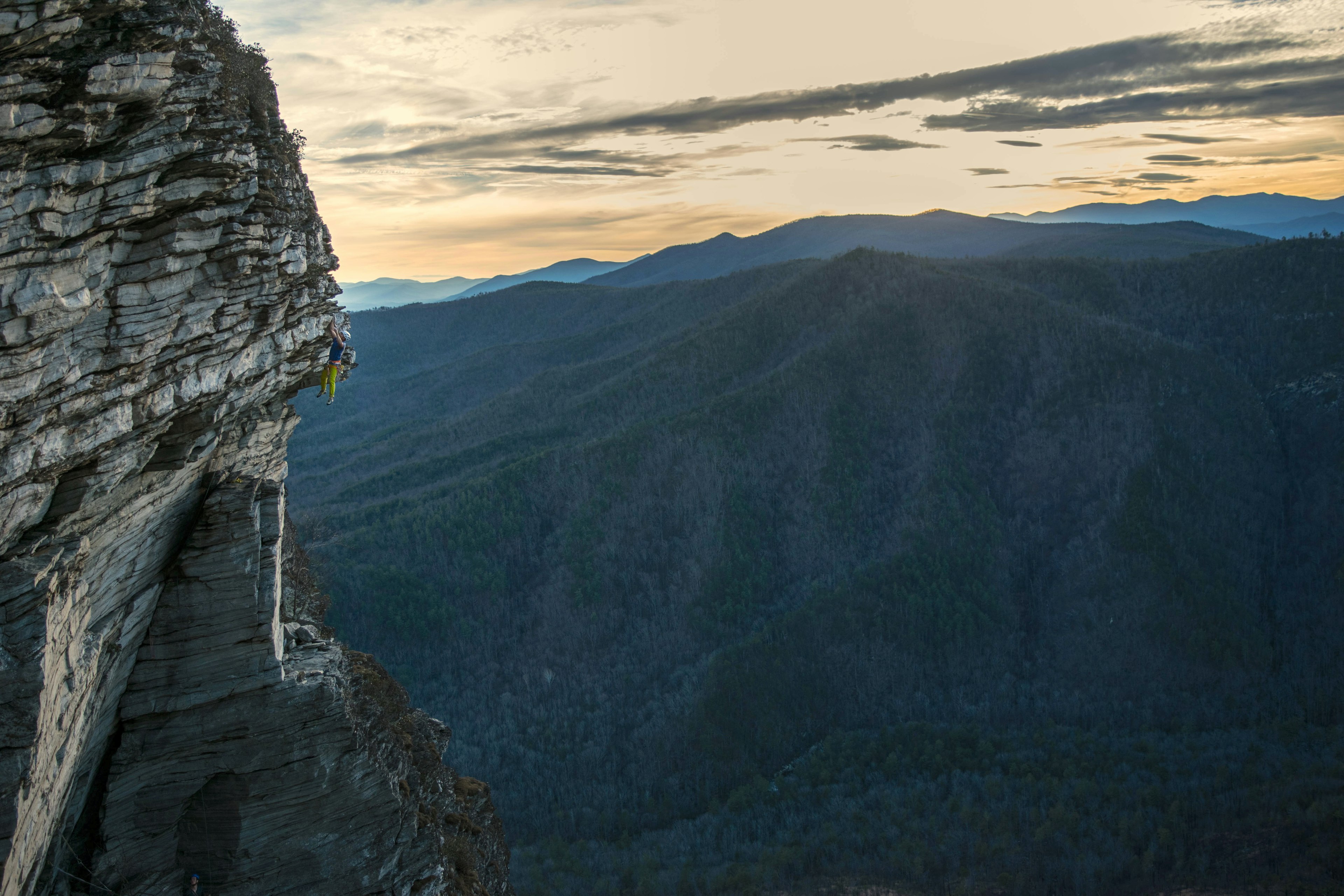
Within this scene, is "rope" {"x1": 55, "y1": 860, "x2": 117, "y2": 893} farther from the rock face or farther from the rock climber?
the rock climber

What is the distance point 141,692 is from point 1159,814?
49.2 metres

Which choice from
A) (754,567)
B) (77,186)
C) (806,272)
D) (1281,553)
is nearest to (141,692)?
(77,186)

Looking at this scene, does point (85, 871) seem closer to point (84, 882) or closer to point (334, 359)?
point (84, 882)

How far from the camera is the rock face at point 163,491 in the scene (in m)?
9.05

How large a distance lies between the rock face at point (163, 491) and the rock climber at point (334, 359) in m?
0.45

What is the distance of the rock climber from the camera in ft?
56.2

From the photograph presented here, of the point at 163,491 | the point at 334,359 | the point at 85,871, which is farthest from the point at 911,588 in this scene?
the point at 163,491

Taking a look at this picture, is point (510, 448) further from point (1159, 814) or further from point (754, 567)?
point (1159, 814)

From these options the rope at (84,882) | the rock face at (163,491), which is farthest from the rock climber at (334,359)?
the rope at (84,882)

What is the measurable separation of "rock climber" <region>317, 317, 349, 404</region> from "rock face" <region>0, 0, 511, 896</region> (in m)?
0.45

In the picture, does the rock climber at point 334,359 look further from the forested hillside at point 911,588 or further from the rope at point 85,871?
the forested hillside at point 911,588

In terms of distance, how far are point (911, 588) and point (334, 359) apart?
5759 centimetres

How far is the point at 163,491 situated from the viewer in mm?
13148

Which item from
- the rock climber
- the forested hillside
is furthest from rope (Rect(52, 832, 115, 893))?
the forested hillside
